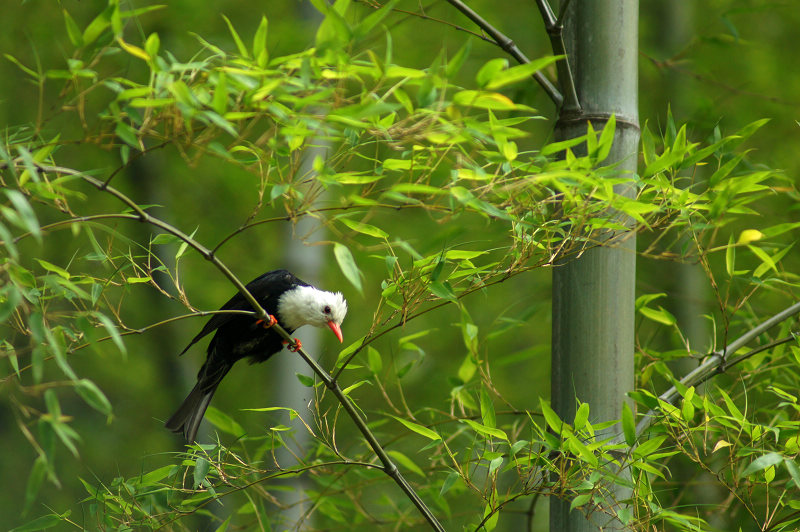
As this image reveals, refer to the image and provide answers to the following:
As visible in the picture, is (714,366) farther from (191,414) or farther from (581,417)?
(191,414)

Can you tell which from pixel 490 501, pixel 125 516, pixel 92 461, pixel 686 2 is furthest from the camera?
pixel 92 461

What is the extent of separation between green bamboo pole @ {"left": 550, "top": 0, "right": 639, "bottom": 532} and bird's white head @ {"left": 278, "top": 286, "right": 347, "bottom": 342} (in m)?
1.54

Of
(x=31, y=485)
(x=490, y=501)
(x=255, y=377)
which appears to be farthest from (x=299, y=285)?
(x=255, y=377)

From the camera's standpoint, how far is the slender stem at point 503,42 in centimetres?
177

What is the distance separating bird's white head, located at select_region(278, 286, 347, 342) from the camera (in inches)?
133

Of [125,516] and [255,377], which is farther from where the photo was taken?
[255,377]

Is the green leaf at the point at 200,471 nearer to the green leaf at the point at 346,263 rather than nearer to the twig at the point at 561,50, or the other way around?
the green leaf at the point at 346,263

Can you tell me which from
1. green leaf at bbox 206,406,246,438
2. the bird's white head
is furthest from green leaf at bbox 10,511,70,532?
the bird's white head

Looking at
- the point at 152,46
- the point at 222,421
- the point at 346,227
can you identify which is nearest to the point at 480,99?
the point at 152,46

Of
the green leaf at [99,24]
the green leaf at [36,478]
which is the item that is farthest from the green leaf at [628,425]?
the green leaf at [99,24]

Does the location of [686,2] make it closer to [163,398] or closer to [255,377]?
Answer: [255,377]

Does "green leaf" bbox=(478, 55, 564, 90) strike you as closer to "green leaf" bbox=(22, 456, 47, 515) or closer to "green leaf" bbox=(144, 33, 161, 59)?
"green leaf" bbox=(144, 33, 161, 59)

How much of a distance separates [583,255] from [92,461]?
5988 millimetres

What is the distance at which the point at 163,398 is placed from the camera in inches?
242
